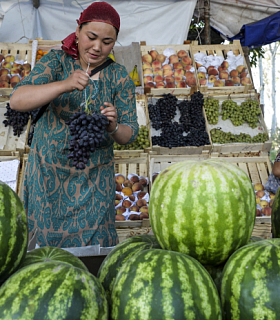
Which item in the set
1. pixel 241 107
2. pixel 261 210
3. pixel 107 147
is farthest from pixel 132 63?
pixel 107 147

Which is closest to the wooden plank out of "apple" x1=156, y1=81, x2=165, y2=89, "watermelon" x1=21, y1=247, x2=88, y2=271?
"apple" x1=156, y1=81, x2=165, y2=89

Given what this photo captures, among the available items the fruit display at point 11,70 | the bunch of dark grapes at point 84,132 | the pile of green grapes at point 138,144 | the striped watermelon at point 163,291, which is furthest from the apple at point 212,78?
the striped watermelon at point 163,291

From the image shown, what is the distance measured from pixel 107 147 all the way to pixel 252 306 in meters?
1.59

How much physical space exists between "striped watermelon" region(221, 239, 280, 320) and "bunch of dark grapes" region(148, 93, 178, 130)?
13.8ft

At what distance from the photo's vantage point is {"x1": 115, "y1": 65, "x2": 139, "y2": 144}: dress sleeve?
2.21 m

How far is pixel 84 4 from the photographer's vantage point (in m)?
5.77

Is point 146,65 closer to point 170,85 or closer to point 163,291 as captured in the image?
point 170,85

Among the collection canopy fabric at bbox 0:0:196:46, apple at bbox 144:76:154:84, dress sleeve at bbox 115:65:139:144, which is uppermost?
canopy fabric at bbox 0:0:196:46

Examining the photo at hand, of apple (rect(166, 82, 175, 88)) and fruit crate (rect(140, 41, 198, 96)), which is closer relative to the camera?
fruit crate (rect(140, 41, 198, 96))

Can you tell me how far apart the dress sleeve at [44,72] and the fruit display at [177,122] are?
282 centimetres

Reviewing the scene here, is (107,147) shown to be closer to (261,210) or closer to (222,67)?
(261,210)

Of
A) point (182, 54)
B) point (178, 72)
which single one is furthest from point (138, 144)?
point (182, 54)

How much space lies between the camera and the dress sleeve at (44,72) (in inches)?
75.0

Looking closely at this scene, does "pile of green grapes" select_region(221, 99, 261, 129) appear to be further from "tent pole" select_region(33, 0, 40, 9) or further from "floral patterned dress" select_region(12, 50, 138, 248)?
"tent pole" select_region(33, 0, 40, 9)
